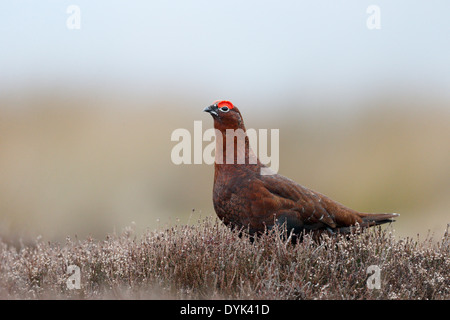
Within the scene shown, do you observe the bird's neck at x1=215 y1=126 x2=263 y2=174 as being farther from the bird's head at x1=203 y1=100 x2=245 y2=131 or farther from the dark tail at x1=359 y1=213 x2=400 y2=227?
the dark tail at x1=359 y1=213 x2=400 y2=227

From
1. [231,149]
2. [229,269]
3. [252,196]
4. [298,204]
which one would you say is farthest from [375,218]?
[229,269]

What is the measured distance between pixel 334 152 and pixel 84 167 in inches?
244

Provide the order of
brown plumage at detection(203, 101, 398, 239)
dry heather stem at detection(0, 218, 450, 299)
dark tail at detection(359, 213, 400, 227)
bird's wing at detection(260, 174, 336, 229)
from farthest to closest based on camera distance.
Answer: dark tail at detection(359, 213, 400, 227) < bird's wing at detection(260, 174, 336, 229) < brown plumage at detection(203, 101, 398, 239) < dry heather stem at detection(0, 218, 450, 299)

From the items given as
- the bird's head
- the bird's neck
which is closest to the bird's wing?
the bird's neck

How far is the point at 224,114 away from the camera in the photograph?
4.80 metres

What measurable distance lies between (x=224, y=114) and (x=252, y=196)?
32.9 inches

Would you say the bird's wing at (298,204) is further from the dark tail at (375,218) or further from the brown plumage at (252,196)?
the dark tail at (375,218)

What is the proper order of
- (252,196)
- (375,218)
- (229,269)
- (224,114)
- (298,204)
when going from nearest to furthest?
(229,269)
(252,196)
(224,114)
(298,204)
(375,218)

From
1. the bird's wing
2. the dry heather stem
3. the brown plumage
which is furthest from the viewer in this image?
the bird's wing

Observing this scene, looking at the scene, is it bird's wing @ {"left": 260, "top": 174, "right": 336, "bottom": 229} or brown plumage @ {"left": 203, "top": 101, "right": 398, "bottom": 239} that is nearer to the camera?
brown plumage @ {"left": 203, "top": 101, "right": 398, "bottom": 239}

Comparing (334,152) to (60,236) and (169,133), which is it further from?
(60,236)

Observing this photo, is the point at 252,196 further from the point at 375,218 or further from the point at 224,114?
the point at 375,218

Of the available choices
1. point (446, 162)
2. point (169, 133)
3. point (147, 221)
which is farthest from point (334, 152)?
point (147, 221)

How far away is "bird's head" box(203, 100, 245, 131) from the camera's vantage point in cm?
480
